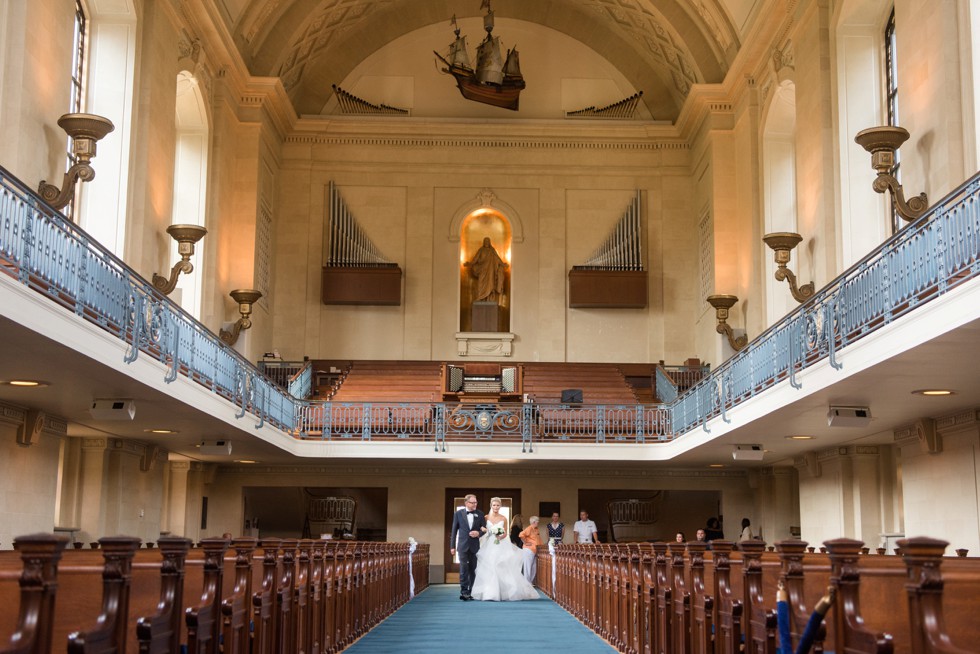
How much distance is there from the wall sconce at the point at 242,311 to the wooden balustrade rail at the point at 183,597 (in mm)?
11863

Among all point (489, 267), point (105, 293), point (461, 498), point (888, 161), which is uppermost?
point (489, 267)

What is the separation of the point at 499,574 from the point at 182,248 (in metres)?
7.05

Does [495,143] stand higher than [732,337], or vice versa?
[495,143]

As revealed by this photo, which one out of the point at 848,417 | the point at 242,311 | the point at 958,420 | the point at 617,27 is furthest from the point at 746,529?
the point at 617,27

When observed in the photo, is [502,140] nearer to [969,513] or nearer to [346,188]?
[346,188]

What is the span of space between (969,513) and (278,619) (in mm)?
8813

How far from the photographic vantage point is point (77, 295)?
10688 mm

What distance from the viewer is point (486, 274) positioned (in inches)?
1078

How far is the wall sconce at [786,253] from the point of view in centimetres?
1745

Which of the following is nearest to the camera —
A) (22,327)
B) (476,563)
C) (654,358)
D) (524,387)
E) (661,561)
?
(661,561)

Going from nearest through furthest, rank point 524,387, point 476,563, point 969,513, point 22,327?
point 22,327
point 969,513
point 476,563
point 524,387

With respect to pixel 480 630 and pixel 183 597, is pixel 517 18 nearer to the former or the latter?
pixel 480 630

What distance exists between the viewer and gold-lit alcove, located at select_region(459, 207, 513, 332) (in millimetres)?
27078

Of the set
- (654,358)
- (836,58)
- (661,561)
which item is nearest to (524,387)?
(654,358)
